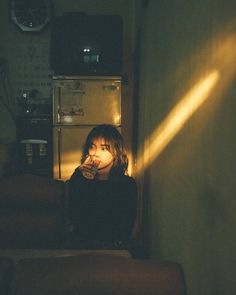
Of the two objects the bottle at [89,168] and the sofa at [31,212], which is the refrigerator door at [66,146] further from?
the sofa at [31,212]

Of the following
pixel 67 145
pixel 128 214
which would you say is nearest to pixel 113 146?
pixel 128 214

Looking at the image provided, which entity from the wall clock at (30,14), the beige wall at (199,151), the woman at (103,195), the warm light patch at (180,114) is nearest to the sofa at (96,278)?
the beige wall at (199,151)

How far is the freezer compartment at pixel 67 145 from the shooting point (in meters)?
3.69

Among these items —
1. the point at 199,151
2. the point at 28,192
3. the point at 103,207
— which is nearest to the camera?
the point at 199,151

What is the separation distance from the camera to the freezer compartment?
3.69 m

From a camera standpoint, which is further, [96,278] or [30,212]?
[30,212]

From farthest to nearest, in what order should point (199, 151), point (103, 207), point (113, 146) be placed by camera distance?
point (113, 146) → point (103, 207) → point (199, 151)

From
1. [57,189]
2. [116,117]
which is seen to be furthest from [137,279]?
[116,117]

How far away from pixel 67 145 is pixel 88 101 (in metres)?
0.44

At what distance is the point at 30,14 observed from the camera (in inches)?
172

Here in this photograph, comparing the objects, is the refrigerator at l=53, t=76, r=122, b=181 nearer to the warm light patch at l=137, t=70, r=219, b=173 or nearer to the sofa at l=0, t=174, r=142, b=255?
the warm light patch at l=137, t=70, r=219, b=173

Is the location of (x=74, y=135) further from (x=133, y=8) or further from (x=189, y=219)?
(x=189, y=219)

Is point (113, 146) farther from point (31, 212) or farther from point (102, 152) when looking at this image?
point (31, 212)

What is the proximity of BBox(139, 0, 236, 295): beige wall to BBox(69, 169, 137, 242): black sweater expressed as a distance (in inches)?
6.9
